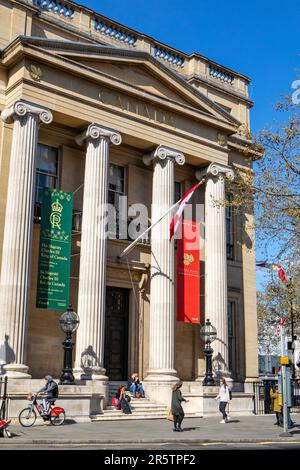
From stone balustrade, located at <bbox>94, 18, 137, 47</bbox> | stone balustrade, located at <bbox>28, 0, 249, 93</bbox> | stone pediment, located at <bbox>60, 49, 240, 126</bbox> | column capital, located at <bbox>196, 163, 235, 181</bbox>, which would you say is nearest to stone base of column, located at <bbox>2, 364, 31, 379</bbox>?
stone pediment, located at <bbox>60, 49, 240, 126</bbox>

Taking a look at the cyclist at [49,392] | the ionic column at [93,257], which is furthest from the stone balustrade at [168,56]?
the cyclist at [49,392]

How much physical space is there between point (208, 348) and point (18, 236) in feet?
29.8

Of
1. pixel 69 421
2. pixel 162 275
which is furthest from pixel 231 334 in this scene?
pixel 69 421

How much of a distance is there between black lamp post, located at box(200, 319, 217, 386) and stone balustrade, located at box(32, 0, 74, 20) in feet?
48.2

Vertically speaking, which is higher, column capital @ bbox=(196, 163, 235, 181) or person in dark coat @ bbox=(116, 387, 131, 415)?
column capital @ bbox=(196, 163, 235, 181)

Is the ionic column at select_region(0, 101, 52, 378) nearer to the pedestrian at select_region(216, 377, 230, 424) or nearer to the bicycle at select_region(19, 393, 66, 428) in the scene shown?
the bicycle at select_region(19, 393, 66, 428)

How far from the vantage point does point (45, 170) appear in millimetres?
25344

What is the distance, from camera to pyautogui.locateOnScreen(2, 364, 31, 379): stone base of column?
2011 centimetres

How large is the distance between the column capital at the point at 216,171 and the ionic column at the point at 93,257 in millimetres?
5440

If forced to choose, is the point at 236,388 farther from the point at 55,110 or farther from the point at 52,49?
the point at 52,49

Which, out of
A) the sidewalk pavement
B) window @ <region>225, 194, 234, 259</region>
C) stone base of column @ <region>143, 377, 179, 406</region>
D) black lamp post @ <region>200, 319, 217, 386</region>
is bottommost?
the sidewalk pavement

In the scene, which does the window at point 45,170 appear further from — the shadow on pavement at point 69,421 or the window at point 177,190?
the shadow on pavement at point 69,421

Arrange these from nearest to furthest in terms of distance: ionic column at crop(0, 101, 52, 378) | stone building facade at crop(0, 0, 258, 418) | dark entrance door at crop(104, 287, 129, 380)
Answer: ionic column at crop(0, 101, 52, 378)
stone building facade at crop(0, 0, 258, 418)
dark entrance door at crop(104, 287, 129, 380)

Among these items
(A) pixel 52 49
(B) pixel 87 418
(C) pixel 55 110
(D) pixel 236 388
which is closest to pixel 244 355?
(D) pixel 236 388
